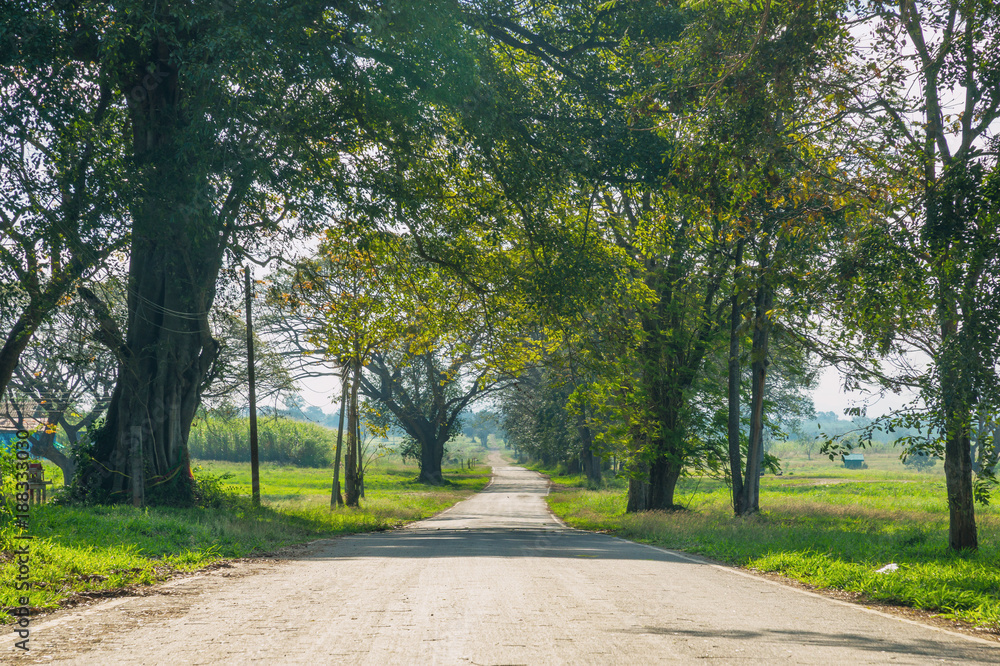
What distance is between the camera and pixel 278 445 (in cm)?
7050

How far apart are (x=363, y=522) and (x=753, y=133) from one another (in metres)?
14.4

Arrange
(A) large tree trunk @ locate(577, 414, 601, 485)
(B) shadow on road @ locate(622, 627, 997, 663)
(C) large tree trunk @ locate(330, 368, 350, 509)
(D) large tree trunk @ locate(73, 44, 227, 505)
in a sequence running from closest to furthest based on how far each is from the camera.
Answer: (B) shadow on road @ locate(622, 627, 997, 663) < (D) large tree trunk @ locate(73, 44, 227, 505) < (C) large tree trunk @ locate(330, 368, 350, 509) < (A) large tree trunk @ locate(577, 414, 601, 485)

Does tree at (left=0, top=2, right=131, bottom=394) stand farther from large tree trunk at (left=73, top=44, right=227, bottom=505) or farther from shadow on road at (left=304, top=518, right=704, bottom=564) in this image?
shadow on road at (left=304, top=518, right=704, bottom=564)

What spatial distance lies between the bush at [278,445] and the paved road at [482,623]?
60013 millimetres

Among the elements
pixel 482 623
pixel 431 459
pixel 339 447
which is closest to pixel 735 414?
pixel 339 447

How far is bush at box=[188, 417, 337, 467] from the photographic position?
219ft

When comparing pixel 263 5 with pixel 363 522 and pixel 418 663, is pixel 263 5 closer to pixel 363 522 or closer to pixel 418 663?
pixel 418 663

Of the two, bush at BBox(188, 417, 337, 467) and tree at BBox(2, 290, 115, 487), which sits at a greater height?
tree at BBox(2, 290, 115, 487)

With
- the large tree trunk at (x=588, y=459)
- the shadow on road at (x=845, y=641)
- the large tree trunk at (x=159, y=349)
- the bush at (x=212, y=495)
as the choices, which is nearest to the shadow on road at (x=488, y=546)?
the bush at (x=212, y=495)

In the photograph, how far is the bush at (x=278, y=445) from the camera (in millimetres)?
66719

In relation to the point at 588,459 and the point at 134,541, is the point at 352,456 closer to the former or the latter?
the point at 134,541

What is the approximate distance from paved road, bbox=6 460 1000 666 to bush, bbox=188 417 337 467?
60.0m

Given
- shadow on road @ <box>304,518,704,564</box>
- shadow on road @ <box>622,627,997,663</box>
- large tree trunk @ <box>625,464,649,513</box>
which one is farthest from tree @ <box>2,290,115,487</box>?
large tree trunk @ <box>625,464,649,513</box>

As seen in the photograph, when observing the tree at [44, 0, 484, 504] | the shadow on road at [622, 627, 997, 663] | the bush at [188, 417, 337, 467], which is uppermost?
the tree at [44, 0, 484, 504]
